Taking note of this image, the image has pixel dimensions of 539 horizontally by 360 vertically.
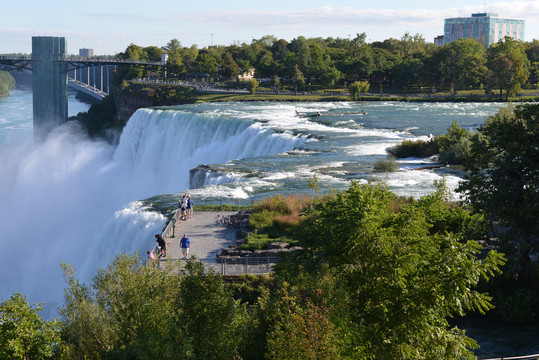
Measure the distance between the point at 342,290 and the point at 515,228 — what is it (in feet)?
30.3

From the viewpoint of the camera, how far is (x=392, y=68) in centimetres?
9375

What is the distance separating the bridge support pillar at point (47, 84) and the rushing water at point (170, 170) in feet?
24.7

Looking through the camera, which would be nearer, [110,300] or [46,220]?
[110,300]

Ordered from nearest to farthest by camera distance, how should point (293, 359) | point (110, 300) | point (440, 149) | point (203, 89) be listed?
point (293, 359) → point (110, 300) → point (440, 149) → point (203, 89)

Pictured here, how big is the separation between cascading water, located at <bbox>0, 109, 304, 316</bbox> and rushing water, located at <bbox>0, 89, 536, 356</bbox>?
89 millimetres

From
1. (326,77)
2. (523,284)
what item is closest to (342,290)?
(523,284)

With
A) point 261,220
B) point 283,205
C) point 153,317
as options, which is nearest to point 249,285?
point 261,220

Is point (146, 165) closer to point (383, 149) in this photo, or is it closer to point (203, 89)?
point (383, 149)

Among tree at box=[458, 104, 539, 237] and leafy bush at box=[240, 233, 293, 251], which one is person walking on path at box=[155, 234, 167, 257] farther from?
tree at box=[458, 104, 539, 237]

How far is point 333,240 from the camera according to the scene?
13.3 metres

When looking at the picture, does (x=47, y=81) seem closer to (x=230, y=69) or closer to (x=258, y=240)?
(x=230, y=69)

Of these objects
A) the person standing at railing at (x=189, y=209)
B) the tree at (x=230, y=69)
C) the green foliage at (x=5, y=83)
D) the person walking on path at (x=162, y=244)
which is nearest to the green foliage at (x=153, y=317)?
the person walking on path at (x=162, y=244)

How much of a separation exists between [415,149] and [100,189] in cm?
2429

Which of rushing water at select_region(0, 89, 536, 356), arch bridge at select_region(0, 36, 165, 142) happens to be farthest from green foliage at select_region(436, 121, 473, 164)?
arch bridge at select_region(0, 36, 165, 142)
